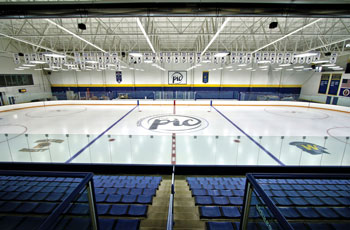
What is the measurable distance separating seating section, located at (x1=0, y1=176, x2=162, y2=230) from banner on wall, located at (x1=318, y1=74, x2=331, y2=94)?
29.0 metres

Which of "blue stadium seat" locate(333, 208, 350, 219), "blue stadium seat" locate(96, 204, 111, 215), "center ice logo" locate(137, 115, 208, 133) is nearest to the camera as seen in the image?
"blue stadium seat" locate(333, 208, 350, 219)

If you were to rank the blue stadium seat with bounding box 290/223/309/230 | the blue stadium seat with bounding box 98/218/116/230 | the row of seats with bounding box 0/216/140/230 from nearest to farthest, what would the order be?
the row of seats with bounding box 0/216/140/230 → the blue stadium seat with bounding box 290/223/309/230 → the blue stadium seat with bounding box 98/218/116/230

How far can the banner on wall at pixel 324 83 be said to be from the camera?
74.7ft

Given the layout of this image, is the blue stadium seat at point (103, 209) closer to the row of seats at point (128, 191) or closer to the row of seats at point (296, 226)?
the row of seats at point (128, 191)

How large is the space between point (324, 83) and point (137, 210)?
30.3 m

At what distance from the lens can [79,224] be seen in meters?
1.96

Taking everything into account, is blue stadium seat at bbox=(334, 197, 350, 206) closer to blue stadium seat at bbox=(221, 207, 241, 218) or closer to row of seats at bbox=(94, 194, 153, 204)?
blue stadium seat at bbox=(221, 207, 241, 218)

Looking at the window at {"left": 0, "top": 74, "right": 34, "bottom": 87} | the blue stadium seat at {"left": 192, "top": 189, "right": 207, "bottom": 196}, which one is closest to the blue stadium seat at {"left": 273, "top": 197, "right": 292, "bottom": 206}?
the blue stadium seat at {"left": 192, "top": 189, "right": 207, "bottom": 196}

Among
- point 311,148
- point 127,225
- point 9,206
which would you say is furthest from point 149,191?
point 311,148

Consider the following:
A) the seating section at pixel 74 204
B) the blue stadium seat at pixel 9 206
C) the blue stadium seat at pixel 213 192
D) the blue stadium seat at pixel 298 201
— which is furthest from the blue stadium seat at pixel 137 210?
the blue stadium seat at pixel 298 201

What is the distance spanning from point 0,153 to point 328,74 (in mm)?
31951

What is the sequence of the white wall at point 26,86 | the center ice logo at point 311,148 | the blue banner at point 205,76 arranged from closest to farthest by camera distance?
the center ice logo at point 311,148, the white wall at point 26,86, the blue banner at point 205,76

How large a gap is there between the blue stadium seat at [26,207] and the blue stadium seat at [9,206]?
0.08 metres

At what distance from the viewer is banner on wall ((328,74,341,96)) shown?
20983 mm
